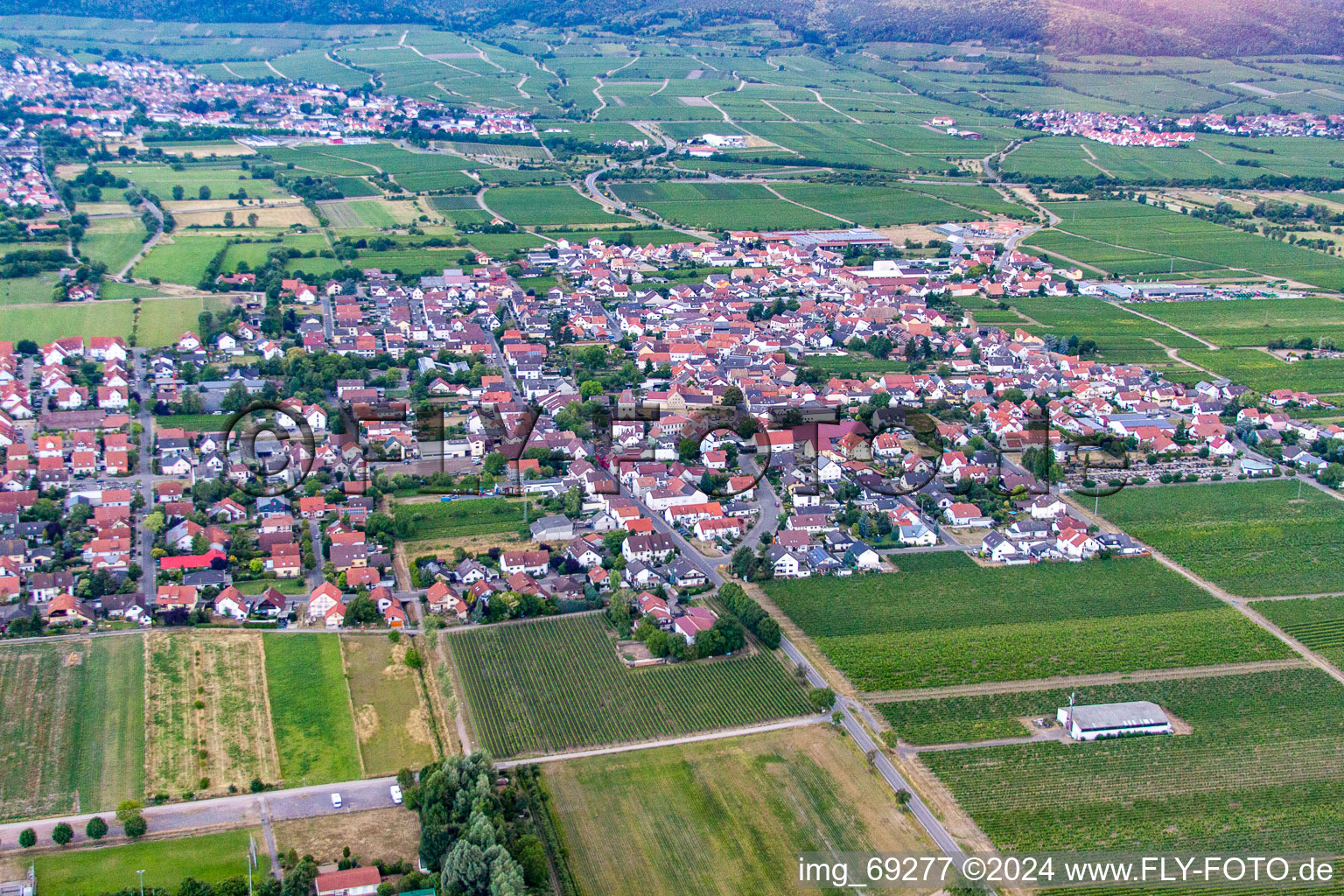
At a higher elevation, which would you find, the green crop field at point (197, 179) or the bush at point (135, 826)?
the green crop field at point (197, 179)

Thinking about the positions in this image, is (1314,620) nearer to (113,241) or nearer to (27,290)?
(27,290)

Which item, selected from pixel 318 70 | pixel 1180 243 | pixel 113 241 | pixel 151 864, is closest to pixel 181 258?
pixel 113 241

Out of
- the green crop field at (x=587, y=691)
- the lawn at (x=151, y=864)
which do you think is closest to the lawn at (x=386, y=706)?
the green crop field at (x=587, y=691)

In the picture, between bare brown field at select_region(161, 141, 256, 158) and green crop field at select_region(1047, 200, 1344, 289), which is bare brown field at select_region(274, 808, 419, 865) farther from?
bare brown field at select_region(161, 141, 256, 158)

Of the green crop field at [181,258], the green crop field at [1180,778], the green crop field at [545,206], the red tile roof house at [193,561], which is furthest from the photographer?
the green crop field at [545,206]

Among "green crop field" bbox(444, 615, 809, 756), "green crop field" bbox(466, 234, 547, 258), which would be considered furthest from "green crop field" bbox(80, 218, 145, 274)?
"green crop field" bbox(444, 615, 809, 756)

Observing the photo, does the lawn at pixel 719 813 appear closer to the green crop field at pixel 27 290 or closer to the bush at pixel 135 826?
the bush at pixel 135 826

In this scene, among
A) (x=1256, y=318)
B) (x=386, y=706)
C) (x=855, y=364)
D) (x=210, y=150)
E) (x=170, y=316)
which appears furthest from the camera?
(x=210, y=150)
